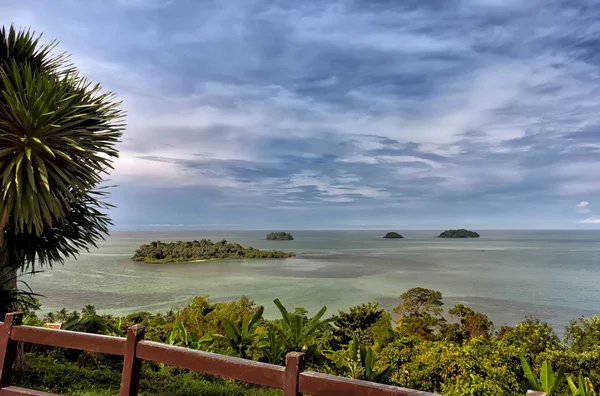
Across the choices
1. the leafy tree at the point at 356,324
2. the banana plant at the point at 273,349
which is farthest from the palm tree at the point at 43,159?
the leafy tree at the point at 356,324

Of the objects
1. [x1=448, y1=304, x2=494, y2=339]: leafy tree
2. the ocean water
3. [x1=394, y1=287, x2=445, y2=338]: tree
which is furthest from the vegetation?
the ocean water

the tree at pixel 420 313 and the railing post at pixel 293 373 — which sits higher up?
the railing post at pixel 293 373

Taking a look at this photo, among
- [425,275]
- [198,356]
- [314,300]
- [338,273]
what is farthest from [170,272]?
[198,356]

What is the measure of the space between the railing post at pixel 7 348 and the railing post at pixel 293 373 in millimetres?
2387

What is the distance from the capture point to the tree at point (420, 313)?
2228 centimetres

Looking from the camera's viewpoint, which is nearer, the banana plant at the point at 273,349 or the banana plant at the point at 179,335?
the banana plant at the point at 273,349

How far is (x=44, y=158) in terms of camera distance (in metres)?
4.95

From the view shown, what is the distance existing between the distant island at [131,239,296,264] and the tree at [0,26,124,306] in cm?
7766

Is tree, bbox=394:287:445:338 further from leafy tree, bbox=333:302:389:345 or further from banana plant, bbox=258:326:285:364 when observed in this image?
banana plant, bbox=258:326:285:364

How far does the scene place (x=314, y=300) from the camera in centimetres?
3878

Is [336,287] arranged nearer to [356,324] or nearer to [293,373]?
[356,324]

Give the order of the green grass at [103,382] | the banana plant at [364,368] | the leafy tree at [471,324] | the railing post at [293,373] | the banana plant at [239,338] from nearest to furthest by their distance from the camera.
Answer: the railing post at [293,373] → the green grass at [103,382] → the banana plant at [364,368] → the banana plant at [239,338] → the leafy tree at [471,324]

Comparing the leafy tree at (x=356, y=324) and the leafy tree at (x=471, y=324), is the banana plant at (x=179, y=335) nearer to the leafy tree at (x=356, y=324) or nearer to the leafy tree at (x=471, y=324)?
the leafy tree at (x=356, y=324)

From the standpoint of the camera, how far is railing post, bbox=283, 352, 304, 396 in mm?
2137
